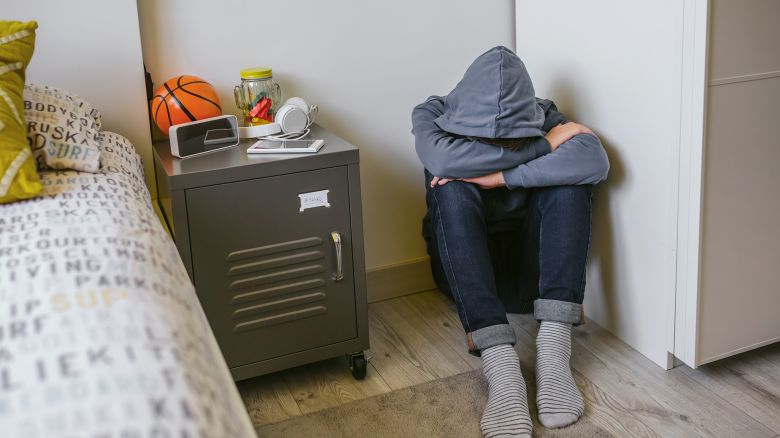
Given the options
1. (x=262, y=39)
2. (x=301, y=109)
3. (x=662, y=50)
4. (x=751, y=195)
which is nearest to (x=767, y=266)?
(x=751, y=195)

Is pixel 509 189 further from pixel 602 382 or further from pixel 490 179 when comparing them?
pixel 602 382

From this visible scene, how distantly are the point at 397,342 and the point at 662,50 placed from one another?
972 mm

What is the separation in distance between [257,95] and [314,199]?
0.36 metres

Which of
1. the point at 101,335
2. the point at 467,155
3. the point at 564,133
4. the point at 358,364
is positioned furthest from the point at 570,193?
the point at 101,335

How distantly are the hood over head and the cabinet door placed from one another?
323mm

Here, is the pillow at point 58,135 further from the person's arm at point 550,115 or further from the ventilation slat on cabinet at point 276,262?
the person's arm at point 550,115

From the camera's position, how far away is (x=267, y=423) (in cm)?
178

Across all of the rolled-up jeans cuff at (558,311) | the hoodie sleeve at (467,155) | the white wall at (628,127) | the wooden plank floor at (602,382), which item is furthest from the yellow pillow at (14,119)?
the white wall at (628,127)

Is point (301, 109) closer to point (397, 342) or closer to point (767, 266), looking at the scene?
point (397, 342)

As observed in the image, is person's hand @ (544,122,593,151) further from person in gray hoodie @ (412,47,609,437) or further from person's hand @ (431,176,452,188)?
person's hand @ (431,176,452,188)

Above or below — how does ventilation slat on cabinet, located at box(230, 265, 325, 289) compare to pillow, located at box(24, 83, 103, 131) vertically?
below

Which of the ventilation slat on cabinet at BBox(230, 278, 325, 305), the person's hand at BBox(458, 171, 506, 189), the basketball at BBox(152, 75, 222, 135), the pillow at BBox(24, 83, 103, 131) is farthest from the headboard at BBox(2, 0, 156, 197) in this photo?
the person's hand at BBox(458, 171, 506, 189)

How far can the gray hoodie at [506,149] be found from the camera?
1826 mm

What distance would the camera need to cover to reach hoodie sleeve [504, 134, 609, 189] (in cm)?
185
